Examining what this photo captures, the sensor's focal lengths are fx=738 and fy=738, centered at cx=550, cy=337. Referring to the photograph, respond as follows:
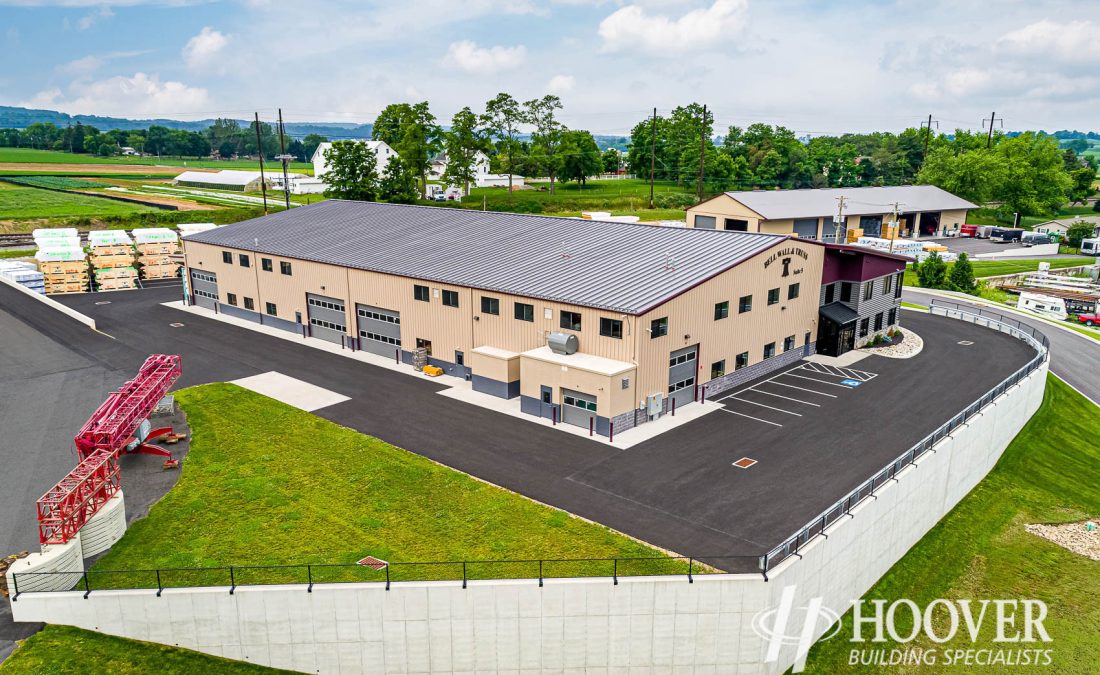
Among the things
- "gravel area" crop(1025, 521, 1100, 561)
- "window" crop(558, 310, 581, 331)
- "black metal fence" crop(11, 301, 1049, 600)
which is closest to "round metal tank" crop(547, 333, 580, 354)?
"window" crop(558, 310, 581, 331)

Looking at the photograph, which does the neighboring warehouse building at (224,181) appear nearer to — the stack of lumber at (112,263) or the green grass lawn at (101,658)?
the stack of lumber at (112,263)

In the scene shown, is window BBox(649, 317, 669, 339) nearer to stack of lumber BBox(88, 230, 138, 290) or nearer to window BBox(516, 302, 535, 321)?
window BBox(516, 302, 535, 321)

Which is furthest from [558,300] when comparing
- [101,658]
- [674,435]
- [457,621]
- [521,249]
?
[101,658]

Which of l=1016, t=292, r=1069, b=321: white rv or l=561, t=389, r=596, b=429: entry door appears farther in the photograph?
l=1016, t=292, r=1069, b=321: white rv

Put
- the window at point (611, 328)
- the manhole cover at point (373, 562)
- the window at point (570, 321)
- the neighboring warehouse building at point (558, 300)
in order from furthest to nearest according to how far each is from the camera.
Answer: the window at point (570, 321)
the neighboring warehouse building at point (558, 300)
the window at point (611, 328)
the manhole cover at point (373, 562)

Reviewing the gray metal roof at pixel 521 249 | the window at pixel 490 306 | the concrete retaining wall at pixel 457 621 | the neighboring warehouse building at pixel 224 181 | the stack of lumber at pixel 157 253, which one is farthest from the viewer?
the neighboring warehouse building at pixel 224 181

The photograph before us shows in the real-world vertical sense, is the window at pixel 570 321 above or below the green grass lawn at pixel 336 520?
above

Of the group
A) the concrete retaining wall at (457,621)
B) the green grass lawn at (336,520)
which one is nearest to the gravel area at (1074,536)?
the concrete retaining wall at (457,621)
